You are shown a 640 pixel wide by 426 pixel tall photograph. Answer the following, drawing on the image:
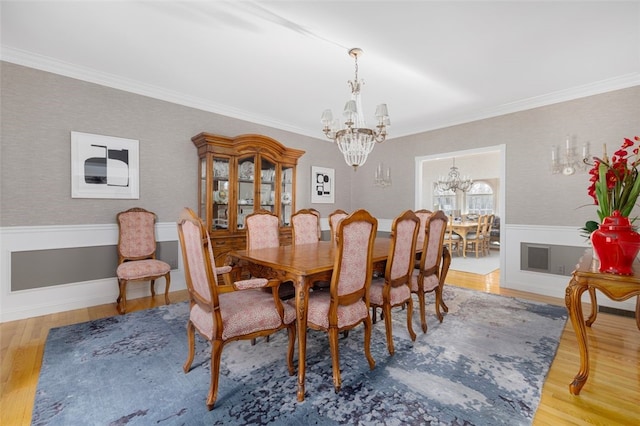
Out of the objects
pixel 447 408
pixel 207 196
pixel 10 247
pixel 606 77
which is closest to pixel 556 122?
pixel 606 77

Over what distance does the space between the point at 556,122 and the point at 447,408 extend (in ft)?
12.4

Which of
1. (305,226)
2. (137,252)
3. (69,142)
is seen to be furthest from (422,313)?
(69,142)

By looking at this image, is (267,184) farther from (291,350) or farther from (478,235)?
(478,235)

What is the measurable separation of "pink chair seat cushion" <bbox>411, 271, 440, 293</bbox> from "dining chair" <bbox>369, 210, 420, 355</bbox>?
0.23 m

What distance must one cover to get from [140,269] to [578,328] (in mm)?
3656

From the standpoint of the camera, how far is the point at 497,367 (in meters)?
2.02

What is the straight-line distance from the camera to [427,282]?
2670 mm

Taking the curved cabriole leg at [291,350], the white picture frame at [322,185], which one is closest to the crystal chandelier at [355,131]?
the curved cabriole leg at [291,350]

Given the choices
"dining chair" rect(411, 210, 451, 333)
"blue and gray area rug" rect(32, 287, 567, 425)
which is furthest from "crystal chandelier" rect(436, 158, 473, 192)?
"dining chair" rect(411, 210, 451, 333)

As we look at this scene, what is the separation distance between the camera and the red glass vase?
1.61m

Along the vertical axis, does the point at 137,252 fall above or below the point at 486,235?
above

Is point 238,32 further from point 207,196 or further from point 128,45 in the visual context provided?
point 207,196

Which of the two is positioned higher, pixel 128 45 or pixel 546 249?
pixel 128 45

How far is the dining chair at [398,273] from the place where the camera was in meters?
2.15
